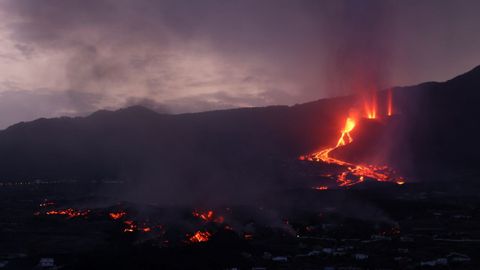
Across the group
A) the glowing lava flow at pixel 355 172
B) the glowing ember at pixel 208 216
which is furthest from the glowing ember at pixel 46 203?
the glowing lava flow at pixel 355 172

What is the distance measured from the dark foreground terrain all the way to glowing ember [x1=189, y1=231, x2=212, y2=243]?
2.35 feet

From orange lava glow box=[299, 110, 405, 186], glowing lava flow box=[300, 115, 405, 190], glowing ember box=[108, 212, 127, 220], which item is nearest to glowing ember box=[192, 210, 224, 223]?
glowing ember box=[108, 212, 127, 220]

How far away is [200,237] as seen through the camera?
73.3 meters

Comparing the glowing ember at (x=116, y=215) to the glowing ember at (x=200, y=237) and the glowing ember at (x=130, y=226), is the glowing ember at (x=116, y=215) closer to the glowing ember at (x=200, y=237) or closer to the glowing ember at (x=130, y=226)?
the glowing ember at (x=130, y=226)

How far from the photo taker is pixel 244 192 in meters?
134

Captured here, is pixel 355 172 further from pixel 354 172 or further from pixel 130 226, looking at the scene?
pixel 130 226

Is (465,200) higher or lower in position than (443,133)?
lower

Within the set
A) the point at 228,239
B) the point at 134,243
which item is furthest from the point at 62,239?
the point at 228,239

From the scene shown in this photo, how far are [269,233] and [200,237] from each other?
10.4 m

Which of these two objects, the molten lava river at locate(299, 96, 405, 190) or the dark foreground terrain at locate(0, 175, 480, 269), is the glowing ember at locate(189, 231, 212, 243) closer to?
the dark foreground terrain at locate(0, 175, 480, 269)

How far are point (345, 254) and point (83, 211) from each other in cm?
5185

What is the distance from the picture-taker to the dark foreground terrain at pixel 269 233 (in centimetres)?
5909

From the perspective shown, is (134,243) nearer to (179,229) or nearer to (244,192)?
(179,229)

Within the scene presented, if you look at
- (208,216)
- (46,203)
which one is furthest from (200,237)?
(46,203)
